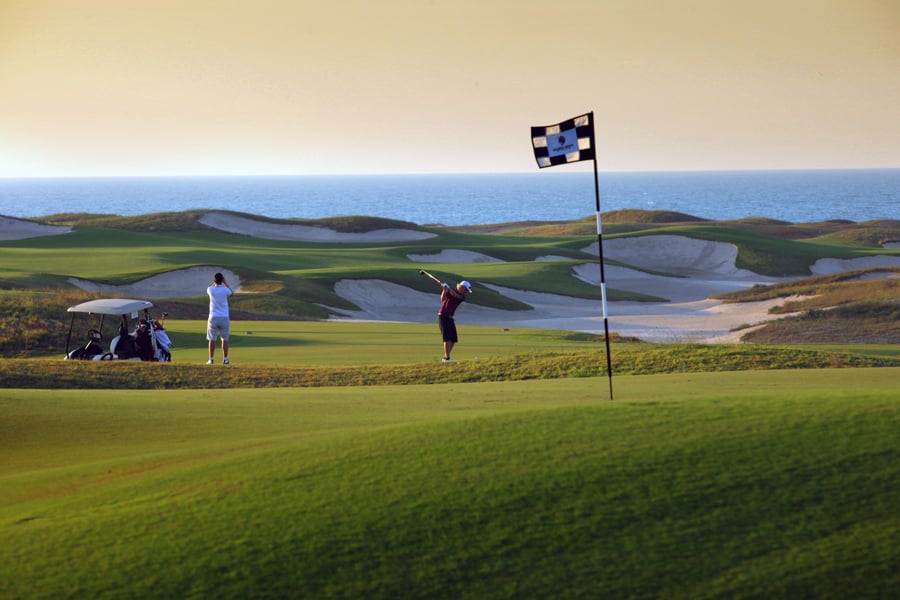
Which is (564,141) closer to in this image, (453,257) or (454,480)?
(454,480)

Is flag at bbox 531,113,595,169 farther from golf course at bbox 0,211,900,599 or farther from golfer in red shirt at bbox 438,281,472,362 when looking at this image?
golfer in red shirt at bbox 438,281,472,362

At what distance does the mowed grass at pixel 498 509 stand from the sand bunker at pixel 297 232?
70758 mm

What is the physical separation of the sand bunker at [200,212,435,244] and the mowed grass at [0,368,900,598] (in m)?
70.8

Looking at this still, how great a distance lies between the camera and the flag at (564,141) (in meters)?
13.7

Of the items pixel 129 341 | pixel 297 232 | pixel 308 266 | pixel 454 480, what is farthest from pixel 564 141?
pixel 297 232

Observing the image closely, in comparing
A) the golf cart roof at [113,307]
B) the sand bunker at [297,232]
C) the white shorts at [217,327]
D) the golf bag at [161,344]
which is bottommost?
the golf bag at [161,344]

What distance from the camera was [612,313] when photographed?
4772cm

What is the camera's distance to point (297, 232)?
82.9m

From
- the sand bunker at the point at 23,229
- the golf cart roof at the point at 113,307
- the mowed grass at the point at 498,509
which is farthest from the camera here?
the sand bunker at the point at 23,229

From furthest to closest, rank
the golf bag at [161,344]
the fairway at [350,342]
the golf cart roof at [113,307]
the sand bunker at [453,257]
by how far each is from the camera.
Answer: the sand bunker at [453,257], the fairway at [350,342], the golf cart roof at [113,307], the golf bag at [161,344]

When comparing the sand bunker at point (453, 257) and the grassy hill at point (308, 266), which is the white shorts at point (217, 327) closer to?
the grassy hill at point (308, 266)

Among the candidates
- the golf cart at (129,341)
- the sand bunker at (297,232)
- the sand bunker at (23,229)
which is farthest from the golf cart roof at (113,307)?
the sand bunker at (297,232)

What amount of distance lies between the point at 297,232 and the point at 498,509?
7657 centimetres

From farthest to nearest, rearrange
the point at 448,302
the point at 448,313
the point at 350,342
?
1. the point at 350,342
2. the point at 448,313
3. the point at 448,302
